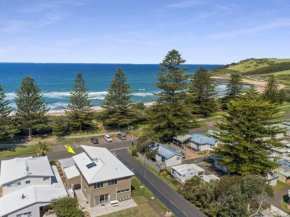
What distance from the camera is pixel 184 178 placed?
37594mm

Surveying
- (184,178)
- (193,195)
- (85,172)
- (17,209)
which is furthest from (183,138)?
(17,209)

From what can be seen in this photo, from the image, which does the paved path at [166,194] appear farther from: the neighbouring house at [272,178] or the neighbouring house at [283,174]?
the neighbouring house at [283,174]

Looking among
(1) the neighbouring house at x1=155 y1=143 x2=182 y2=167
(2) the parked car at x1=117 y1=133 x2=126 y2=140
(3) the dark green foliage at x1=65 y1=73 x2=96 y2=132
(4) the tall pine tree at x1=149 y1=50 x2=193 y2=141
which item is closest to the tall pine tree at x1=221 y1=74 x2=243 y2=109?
(4) the tall pine tree at x1=149 y1=50 x2=193 y2=141

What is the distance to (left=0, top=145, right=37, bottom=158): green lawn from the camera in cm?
4688

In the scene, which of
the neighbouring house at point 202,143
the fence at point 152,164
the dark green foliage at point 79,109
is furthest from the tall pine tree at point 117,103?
the neighbouring house at point 202,143

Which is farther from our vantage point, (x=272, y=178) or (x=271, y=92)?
(x=271, y=92)

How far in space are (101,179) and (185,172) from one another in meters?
14.2

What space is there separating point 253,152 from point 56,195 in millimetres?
28561

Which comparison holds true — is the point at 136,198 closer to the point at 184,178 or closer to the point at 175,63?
the point at 184,178

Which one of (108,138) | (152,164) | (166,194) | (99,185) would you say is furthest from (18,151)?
(166,194)

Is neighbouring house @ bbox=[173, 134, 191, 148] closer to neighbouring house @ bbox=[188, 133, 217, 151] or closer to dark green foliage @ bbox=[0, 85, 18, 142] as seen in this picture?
neighbouring house @ bbox=[188, 133, 217, 151]

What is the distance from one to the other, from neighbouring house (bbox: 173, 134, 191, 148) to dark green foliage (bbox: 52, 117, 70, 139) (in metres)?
27.1

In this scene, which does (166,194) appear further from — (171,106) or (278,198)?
(171,106)

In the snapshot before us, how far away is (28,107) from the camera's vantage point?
54219mm
